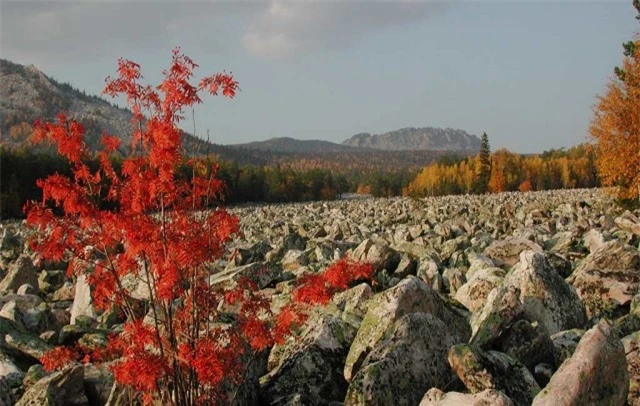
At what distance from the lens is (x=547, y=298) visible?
1094 centimetres

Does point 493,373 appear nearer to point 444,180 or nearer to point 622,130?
point 622,130

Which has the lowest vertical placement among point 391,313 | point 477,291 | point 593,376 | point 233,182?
point 477,291

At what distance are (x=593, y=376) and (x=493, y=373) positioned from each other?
4.69ft

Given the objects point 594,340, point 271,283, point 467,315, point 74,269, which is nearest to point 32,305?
point 271,283

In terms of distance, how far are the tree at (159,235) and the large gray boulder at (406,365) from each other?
1312 mm

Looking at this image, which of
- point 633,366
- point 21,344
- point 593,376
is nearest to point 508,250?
point 633,366

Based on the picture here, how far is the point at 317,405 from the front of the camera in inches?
352

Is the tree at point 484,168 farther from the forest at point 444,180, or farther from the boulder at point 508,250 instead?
the boulder at point 508,250

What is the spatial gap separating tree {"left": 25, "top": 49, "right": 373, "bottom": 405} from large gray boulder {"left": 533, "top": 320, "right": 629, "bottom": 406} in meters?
3.64

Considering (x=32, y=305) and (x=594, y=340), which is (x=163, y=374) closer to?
(x=594, y=340)

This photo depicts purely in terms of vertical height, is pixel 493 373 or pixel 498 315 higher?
pixel 498 315

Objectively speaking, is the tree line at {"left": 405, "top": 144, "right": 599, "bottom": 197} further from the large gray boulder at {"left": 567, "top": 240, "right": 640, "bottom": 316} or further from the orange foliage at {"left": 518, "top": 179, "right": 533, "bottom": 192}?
the large gray boulder at {"left": 567, "top": 240, "right": 640, "bottom": 316}

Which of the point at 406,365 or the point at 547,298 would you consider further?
the point at 547,298

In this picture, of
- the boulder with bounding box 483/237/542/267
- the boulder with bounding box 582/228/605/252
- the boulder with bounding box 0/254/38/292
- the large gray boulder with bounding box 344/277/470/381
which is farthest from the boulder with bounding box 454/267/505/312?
the boulder with bounding box 0/254/38/292
